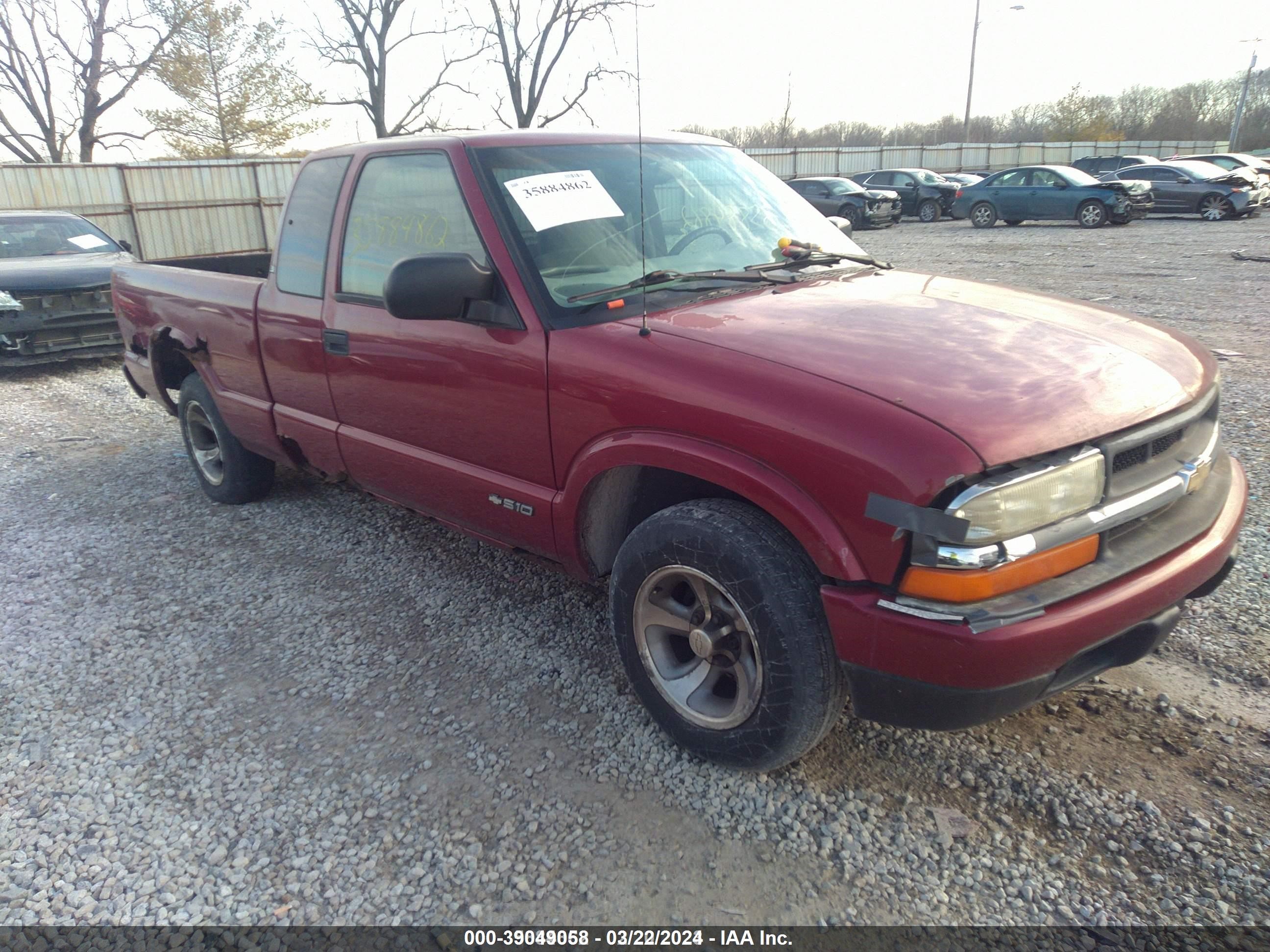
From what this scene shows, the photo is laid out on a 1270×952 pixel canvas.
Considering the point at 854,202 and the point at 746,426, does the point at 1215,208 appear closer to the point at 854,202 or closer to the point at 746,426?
the point at 854,202

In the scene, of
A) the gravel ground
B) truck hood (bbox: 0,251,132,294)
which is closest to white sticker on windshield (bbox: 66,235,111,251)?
truck hood (bbox: 0,251,132,294)

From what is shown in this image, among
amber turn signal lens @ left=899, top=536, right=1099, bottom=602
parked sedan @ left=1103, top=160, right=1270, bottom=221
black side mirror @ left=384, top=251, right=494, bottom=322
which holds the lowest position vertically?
parked sedan @ left=1103, top=160, right=1270, bottom=221

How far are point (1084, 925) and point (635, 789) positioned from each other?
1.20 m

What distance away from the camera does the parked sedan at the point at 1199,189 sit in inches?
826

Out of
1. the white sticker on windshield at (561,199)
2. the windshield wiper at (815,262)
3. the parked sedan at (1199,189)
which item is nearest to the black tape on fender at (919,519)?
the windshield wiper at (815,262)

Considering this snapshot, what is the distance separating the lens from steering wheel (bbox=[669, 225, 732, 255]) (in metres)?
3.13

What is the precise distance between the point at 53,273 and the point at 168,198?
1216cm

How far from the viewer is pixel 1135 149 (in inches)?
1981

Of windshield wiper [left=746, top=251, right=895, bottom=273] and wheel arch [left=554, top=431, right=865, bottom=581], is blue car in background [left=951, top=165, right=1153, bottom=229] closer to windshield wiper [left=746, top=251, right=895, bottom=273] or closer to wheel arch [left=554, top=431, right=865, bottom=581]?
windshield wiper [left=746, top=251, right=895, bottom=273]

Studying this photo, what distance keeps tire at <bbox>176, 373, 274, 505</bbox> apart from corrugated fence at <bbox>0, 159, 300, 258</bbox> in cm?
1381

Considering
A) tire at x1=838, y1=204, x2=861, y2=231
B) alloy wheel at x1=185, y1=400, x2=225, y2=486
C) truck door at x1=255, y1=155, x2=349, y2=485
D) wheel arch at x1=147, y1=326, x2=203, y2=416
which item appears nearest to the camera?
truck door at x1=255, y1=155, x2=349, y2=485

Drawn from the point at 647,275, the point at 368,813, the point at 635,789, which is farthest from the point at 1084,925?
the point at 647,275

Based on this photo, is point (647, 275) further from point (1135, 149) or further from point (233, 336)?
point (1135, 149)

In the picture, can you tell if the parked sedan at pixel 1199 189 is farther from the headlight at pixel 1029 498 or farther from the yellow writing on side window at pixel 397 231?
the headlight at pixel 1029 498
